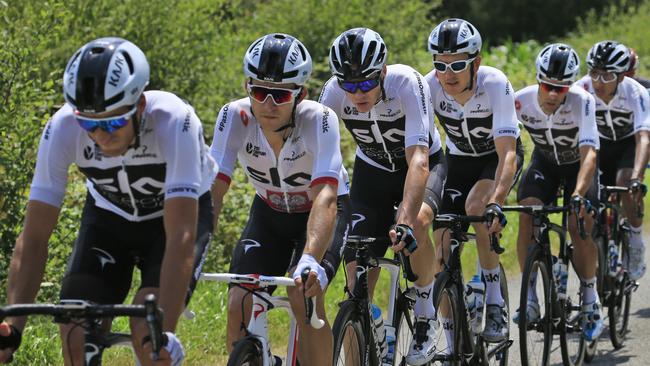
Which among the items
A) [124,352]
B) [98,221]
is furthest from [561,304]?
[98,221]

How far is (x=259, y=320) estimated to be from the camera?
16.3ft

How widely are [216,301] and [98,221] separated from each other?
376 cm

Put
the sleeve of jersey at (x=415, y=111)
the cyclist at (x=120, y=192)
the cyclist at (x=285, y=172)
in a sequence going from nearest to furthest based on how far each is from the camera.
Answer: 1. the cyclist at (x=120, y=192)
2. the cyclist at (x=285, y=172)
3. the sleeve of jersey at (x=415, y=111)

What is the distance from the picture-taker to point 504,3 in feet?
134

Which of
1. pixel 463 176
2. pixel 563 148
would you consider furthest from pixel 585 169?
pixel 463 176

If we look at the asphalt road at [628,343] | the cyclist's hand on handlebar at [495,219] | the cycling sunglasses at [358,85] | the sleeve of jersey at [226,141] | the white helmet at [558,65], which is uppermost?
the white helmet at [558,65]

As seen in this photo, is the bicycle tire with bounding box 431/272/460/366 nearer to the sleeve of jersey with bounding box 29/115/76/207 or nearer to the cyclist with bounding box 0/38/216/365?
the cyclist with bounding box 0/38/216/365

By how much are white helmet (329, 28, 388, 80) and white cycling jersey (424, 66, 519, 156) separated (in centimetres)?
129

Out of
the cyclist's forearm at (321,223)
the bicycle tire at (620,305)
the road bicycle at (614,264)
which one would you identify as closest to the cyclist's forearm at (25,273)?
the cyclist's forearm at (321,223)

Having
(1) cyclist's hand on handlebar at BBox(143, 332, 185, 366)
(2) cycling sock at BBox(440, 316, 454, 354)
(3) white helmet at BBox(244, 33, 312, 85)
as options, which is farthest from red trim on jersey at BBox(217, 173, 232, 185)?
(2) cycling sock at BBox(440, 316, 454, 354)

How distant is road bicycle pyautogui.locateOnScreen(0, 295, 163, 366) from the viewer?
379 centimetres

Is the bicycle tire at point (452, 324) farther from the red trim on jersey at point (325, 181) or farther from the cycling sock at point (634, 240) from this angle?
the cycling sock at point (634, 240)

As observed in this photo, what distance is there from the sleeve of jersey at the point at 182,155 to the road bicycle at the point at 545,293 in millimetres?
3085

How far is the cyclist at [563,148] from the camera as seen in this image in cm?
791
